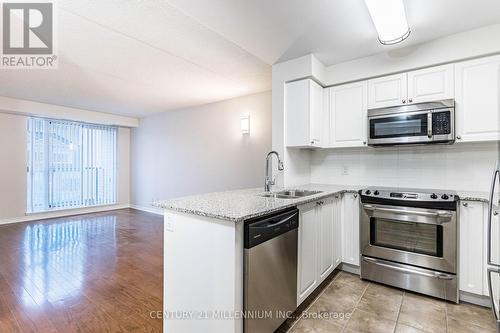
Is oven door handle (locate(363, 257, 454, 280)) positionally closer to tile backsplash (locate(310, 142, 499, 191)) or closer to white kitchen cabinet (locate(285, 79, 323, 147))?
tile backsplash (locate(310, 142, 499, 191))

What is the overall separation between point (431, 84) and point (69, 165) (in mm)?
6823

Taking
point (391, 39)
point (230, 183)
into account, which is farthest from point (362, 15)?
point (230, 183)

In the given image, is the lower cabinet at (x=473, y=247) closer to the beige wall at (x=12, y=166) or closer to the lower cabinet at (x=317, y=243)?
the lower cabinet at (x=317, y=243)

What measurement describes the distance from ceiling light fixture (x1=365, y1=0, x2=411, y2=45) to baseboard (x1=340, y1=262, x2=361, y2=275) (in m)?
2.31

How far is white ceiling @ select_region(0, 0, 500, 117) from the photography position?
6.55ft

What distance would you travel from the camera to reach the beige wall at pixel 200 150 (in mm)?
4301

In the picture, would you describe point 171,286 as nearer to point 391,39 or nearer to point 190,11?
point 190,11

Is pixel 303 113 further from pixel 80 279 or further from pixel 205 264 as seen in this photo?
pixel 80 279

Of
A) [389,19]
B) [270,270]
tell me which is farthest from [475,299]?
[389,19]

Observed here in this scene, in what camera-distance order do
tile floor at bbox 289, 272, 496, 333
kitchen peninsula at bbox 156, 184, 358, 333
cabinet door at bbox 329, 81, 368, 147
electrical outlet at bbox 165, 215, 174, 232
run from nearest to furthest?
kitchen peninsula at bbox 156, 184, 358, 333 → electrical outlet at bbox 165, 215, 174, 232 → tile floor at bbox 289, 272, 496, 333 → cabinet door at bbox 329, 81, 368, 147

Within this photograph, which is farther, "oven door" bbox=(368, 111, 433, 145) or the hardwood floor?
"oven door" bbox=(368, 111, 433, 145)

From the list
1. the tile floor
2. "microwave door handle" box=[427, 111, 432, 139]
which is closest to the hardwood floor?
the tile floor

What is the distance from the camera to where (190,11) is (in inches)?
80.0

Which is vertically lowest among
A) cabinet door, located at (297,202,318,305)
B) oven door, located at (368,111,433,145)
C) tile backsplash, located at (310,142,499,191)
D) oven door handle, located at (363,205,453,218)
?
cabinet door, located at (297,202,318,305)
